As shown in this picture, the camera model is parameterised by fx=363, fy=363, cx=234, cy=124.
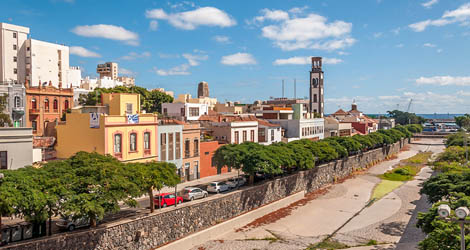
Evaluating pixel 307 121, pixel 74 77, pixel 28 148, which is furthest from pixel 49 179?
pixel 74 77

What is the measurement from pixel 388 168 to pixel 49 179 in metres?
62.2

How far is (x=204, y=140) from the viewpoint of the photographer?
47.3 meters

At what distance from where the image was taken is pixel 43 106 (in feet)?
156

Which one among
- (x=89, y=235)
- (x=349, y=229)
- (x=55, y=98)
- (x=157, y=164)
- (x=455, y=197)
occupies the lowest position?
(x=349, y=229)

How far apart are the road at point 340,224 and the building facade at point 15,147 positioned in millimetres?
15555

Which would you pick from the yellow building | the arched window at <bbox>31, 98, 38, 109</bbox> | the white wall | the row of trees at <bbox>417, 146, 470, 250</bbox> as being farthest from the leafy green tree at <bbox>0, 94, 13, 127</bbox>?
the white wall

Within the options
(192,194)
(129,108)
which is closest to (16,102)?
(129,108)

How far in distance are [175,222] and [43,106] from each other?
29814 millimetres

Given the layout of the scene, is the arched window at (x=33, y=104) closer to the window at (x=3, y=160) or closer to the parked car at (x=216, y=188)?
the window at (x=3, y=160)

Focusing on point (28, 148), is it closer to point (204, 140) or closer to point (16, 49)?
point (204, 140)

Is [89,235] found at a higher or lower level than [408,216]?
higher

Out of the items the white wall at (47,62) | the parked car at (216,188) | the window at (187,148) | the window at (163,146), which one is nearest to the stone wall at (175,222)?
the parked car at (216,188)

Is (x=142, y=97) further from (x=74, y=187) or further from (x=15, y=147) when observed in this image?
(x=74, y=187)

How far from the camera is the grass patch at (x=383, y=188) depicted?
1839 inches
